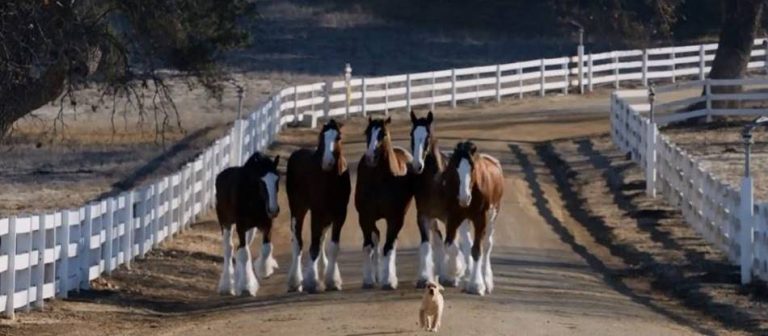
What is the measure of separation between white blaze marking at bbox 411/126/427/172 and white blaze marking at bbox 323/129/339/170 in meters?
1.11

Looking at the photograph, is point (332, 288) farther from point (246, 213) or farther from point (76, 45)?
point (76, 45)

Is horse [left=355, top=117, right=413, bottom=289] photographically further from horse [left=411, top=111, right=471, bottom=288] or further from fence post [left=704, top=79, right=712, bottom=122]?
fence post [left=704, top=79, right=712, bottom=122]

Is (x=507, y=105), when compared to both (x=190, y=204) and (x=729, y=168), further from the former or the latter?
(x=190, y=204)

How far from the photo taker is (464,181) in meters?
19.4

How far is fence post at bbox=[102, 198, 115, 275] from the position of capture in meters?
21.5

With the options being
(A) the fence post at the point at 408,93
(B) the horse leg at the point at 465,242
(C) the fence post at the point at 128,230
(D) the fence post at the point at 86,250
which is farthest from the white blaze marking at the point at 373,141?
(A) the fence post at the point at 408,93

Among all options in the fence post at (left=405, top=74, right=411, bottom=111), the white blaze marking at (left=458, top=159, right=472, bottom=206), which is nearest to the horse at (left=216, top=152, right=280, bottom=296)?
the white blaze marking at (left=458, top=159, right=472, bottom=206)

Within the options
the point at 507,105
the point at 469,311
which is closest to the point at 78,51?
the point at 469,311

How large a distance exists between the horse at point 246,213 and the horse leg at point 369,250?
109 cm

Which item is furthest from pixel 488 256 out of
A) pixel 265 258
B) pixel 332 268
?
pixel 265 258

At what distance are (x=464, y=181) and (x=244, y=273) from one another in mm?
3001

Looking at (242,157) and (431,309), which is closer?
(431,309)

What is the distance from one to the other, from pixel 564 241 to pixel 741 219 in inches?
186

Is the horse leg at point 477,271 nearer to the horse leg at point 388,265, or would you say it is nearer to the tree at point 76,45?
the horse leg at point 388,265
